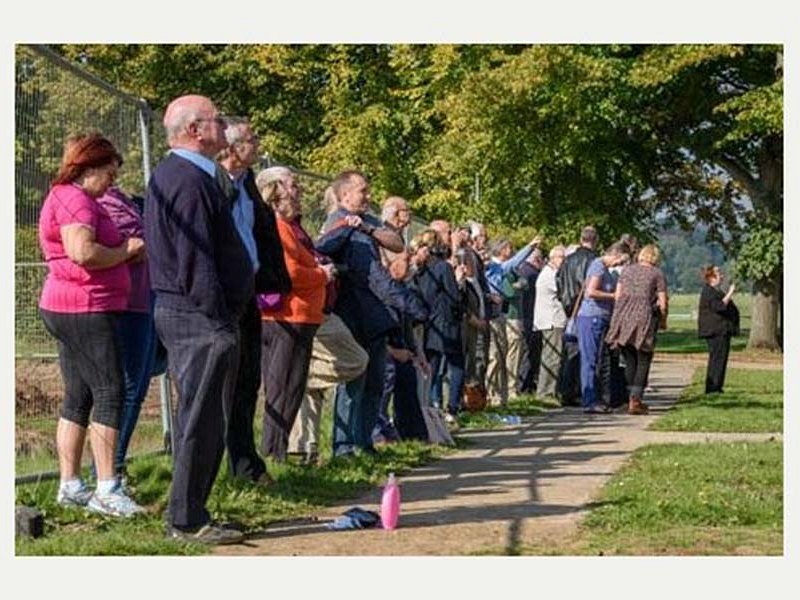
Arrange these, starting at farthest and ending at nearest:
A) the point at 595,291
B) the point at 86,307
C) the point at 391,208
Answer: the point at 595,291 < the point at 391,208 < the point at 86,307

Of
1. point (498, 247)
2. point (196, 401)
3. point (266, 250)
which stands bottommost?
point (196, 401)

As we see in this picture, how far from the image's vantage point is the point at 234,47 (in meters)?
41.1

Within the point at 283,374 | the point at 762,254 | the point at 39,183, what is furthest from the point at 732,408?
the point at 762,254

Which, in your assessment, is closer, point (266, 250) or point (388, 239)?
point (266, 250)

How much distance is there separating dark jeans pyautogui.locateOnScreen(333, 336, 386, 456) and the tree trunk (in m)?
25.8

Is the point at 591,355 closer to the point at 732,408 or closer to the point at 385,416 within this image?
the point at 732,408

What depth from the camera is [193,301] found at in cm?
759

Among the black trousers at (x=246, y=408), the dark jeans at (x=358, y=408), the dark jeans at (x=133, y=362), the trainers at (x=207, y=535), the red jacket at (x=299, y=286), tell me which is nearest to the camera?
the trainers at (x=207, y=535)

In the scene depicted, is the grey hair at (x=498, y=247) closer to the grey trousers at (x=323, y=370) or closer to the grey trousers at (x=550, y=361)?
the grey trousers at (x=550, y=361)

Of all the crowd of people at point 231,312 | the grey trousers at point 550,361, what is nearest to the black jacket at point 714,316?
the grey trousers at point 550,361

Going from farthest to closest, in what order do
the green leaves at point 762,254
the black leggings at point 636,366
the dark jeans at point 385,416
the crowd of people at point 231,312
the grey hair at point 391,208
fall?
the green leaves at point 762,254 < the black leggings at point 636,366 < the dark jeans at point 385,416 < the grey hair at point 391,208 < the crowd of people at point 231,312

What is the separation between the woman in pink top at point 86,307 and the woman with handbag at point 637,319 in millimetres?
9747

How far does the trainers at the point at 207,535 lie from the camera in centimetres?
743

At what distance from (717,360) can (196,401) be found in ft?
46.1
